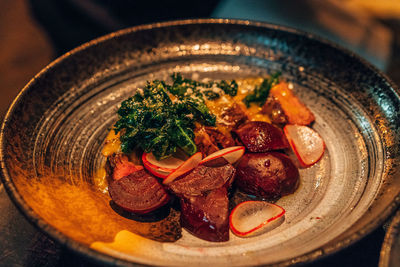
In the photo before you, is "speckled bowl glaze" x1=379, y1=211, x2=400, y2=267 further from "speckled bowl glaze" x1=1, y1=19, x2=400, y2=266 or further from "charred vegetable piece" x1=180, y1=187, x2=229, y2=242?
"charred vegetable piece" x1=180, y1=187, x2=229, y2=242

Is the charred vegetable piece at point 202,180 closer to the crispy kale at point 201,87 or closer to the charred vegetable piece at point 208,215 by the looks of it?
the charred vegetable piece at point 208,215

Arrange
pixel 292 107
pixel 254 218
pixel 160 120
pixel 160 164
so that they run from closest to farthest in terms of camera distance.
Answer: pixel 254 218 < pixel 160 164 < pixel 160 120 < pixel 292 107

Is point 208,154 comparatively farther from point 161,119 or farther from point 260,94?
point 260,94

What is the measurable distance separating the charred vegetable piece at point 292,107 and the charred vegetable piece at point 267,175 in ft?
1.91

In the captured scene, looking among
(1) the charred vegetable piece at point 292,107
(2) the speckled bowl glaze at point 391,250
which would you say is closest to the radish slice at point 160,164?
(1) the charred vegetable piece at point 292,107

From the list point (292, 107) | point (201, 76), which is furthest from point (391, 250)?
point (201, 76)

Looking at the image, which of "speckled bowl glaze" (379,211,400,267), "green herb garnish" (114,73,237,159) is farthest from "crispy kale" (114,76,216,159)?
"speckled bowl glaze" (379,211,400,267)

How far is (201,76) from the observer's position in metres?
3.93

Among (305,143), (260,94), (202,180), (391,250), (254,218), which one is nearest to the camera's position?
(391,250)

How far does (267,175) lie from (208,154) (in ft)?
1.82

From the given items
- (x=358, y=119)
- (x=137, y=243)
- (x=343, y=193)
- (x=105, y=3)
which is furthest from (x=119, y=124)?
(x=105, y=3)

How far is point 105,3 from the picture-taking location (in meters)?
5.89

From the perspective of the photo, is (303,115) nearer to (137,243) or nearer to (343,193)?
(343,193)

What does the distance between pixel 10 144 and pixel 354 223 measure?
8.79 feet
